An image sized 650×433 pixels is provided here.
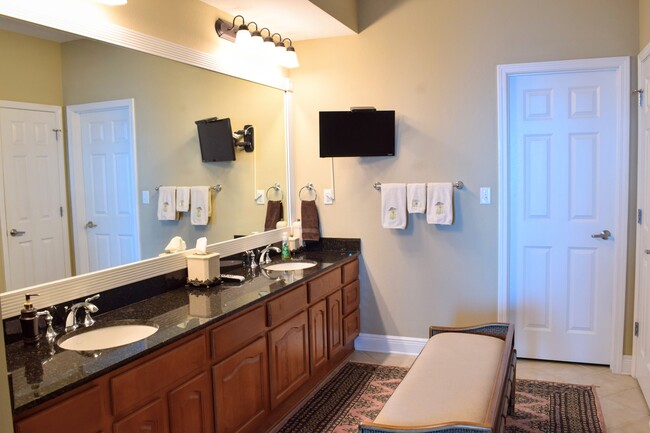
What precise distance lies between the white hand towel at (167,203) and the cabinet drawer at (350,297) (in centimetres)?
147

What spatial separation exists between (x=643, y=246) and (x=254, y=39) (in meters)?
2.72

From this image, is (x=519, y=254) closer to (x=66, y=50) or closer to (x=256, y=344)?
(x=256, y=344)

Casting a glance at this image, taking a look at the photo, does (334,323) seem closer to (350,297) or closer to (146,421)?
(350,297)

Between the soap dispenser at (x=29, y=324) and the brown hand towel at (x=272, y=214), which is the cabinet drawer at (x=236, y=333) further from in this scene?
the brown hand towel at (x=272, y=214)

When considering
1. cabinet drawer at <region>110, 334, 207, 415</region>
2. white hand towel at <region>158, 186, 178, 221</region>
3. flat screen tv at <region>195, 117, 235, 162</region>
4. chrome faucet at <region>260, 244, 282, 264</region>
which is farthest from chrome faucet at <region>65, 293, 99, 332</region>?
chrome faucet at <region>260, 244, 282, 264</region>

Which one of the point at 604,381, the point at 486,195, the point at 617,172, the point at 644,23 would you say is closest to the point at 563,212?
the point at 617,172

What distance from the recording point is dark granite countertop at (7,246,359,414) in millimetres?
1630

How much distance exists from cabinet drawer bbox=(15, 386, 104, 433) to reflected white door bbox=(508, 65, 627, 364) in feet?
9.77

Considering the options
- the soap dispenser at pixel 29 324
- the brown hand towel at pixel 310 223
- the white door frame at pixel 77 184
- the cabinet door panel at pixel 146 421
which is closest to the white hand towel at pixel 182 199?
the white door frame at pixel 77 184

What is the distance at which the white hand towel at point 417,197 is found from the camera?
3896mm

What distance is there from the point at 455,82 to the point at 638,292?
182 cm

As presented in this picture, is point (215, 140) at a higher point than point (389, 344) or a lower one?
higher

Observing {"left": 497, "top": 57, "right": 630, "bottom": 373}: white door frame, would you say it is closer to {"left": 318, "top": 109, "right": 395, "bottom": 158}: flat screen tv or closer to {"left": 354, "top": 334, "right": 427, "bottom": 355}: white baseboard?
{"left": 354, "top": 334, "right": 427, "bottom": 355}: white baseboard

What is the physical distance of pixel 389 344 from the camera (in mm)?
4164
